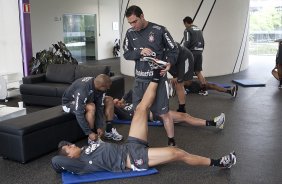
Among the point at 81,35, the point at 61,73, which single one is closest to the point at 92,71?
the point at 61,73

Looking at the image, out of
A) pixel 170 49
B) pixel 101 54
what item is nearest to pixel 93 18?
pixel 101 54

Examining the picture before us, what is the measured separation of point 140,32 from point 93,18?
9911 mm

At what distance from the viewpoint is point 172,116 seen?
396 centimetres

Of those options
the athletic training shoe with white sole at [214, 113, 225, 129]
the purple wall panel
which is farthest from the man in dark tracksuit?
the purple wall panel

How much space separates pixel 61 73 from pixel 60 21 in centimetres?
577

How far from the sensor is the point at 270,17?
1266cm

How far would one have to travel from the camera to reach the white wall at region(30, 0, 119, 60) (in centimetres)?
959

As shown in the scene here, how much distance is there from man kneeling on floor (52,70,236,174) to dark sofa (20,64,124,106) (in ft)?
6.89

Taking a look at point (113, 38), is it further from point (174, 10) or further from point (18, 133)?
point (18, 133)

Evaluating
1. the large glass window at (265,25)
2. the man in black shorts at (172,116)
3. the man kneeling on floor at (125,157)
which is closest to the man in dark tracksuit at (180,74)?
the man in black shorts at (172,116)

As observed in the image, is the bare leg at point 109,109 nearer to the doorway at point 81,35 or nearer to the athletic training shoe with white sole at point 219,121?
the athletic training shoe with white sole at point 219,121

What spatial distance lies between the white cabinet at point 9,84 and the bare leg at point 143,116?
3.75 meters

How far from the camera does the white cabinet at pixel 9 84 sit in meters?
5.71

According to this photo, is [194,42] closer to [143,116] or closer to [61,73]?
[61,73]
